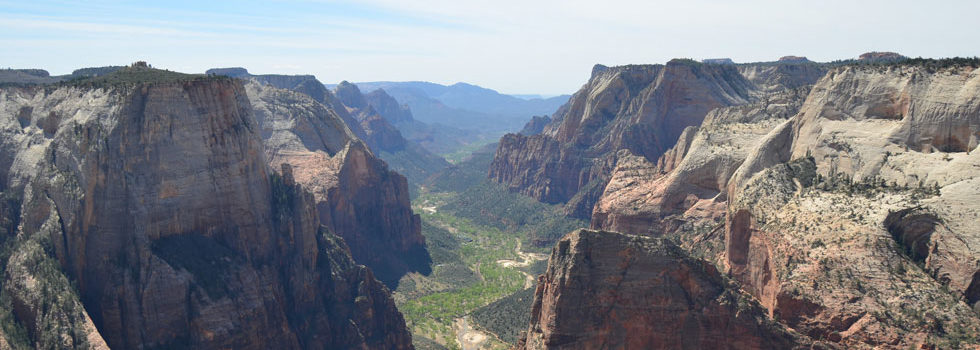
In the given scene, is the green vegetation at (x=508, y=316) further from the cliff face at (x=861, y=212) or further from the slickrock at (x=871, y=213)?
the slickrock at (x=871, y=213)

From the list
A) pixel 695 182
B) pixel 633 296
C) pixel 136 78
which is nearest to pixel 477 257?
pixel 695 182

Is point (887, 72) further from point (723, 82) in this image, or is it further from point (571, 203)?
point (571, 203)

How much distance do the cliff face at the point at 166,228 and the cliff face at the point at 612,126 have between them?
81.6 m

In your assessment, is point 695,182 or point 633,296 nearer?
point 633,296

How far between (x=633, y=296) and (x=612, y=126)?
11370 cm

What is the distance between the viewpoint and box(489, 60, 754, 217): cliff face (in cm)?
12900

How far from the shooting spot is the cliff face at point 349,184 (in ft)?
362

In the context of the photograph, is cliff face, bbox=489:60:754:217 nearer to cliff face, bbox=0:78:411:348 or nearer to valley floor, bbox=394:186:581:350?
valley floor, bbox=394:186:581:350

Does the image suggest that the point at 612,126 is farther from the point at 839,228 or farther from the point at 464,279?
the point at 839,228

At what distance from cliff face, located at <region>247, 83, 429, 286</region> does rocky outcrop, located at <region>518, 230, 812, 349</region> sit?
6790cm

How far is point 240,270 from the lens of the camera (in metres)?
62.9

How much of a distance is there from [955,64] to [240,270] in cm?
6959

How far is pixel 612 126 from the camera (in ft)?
505

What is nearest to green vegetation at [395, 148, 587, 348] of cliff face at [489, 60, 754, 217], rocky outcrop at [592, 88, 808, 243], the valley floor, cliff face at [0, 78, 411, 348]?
the valley floor
